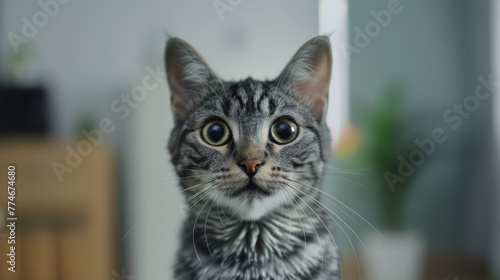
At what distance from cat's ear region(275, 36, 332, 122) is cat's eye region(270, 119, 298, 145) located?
41 millimetres

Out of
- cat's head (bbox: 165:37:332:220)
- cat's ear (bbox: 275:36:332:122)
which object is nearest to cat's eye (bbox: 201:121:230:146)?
cat's head (bbox: 165:37:332:220)

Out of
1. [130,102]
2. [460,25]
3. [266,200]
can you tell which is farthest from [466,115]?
[130,102]

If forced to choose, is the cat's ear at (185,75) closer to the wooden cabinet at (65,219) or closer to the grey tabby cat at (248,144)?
the grey tabby cat at (248,144)

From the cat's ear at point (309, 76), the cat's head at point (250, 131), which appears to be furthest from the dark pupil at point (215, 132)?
the cat's ear at point (309, 76)

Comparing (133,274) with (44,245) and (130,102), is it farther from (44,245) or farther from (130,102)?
(130,102)

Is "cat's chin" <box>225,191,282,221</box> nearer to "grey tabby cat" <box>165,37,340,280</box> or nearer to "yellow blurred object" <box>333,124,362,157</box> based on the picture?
"grey tabby cat" <box>165,37,340,280</box>

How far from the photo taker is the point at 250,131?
1.77 ft

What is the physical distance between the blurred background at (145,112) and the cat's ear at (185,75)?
0.03 metres

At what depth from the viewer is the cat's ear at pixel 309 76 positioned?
1.87 feet

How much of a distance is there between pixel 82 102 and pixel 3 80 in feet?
0.49

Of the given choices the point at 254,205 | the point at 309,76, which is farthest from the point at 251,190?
the point at 309,76

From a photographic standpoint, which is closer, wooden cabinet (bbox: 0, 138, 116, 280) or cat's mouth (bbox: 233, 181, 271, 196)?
cat's mouth (bbox: 233, 181, 271, 196)

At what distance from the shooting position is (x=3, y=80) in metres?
0.69

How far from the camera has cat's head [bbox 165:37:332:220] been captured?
53 centimetres
